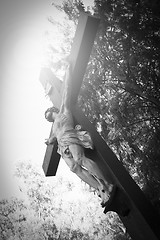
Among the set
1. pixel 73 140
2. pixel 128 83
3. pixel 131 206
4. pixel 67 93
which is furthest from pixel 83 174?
pixel 128 83

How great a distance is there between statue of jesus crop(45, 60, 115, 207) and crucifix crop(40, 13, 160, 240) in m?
0.08

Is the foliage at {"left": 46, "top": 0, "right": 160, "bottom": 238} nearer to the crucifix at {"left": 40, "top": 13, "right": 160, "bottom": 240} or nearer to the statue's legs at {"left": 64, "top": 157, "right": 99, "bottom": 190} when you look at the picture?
the crucifix at {"left": 40, "top": 13, "right": 160, "bottom": 240}

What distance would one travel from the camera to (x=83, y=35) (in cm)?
339

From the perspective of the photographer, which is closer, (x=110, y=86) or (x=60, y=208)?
(x=110, y=86)

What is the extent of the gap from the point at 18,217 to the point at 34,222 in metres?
1.00

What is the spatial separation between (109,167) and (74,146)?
47 cm

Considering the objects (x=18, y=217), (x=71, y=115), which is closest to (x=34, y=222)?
(x=18, y=217)

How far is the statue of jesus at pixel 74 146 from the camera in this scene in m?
2.24

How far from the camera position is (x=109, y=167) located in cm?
243

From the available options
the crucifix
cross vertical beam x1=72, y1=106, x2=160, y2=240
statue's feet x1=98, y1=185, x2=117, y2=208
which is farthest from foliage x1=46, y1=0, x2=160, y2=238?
statue's feet x1=98, y1=185, x2=117, y2=208

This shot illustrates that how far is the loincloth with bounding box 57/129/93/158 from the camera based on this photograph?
2.64m

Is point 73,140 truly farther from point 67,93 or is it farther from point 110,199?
point 67,93

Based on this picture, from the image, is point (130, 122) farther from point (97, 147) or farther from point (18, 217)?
point (18, 217)

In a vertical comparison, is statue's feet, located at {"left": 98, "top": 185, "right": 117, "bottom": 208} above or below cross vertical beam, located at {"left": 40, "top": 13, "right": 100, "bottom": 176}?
below
